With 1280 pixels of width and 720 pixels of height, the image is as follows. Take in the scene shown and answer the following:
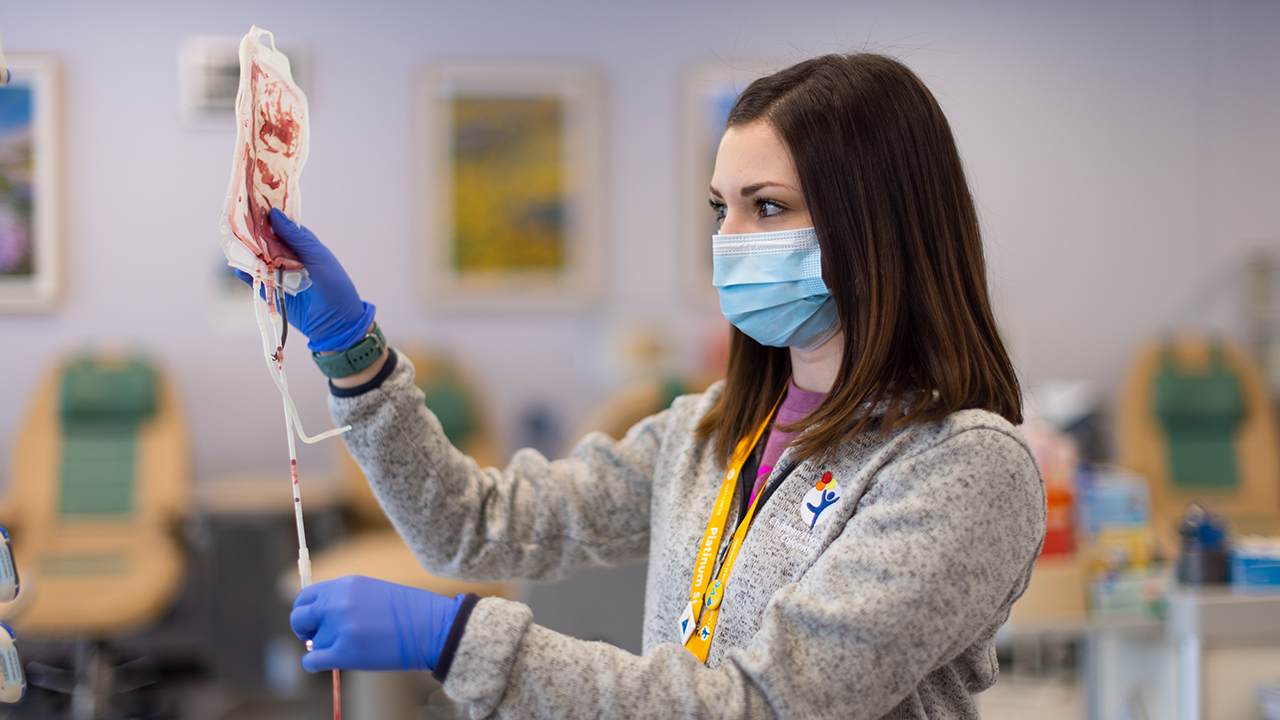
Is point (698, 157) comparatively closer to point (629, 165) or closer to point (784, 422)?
point (629, 165)

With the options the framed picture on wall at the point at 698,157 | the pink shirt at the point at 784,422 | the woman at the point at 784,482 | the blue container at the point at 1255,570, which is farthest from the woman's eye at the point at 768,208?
the framed picture on wall at the point at 698,157

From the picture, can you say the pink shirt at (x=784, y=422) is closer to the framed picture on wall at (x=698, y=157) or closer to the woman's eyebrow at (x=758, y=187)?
the woman's eyebrow at (x=758, y=187)

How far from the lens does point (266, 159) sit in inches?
38.0

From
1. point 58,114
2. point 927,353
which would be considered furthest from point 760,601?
point 58,114

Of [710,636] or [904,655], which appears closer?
[904,655]

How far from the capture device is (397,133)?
12.4 ft

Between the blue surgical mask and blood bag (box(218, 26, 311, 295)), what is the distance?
493 mm

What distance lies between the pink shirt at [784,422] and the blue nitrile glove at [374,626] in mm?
394

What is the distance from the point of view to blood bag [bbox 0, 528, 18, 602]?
822 millimetres

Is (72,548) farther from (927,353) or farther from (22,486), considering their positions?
(927,353)

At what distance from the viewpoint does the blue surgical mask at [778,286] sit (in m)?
1.01

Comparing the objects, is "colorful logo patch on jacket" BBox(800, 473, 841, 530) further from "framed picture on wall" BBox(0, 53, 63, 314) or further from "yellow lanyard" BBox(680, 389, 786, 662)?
"framed picture on wall" BBox(0, 53, 63, 314)

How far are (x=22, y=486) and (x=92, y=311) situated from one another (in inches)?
31.9

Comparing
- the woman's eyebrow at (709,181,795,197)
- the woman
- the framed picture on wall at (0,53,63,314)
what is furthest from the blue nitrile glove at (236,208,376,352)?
the framed picture on wall at (0,53,63,314)
